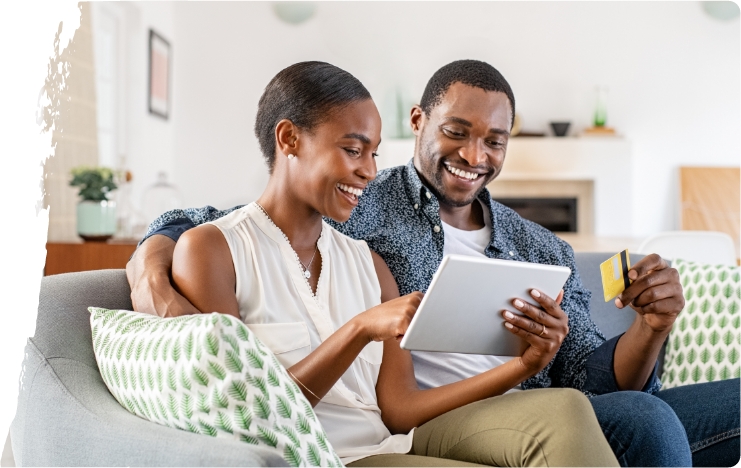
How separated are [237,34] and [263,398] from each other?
574cm

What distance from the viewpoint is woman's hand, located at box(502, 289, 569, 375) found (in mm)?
1256

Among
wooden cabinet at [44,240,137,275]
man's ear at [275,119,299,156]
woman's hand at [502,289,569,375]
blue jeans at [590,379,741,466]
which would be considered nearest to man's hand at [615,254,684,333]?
blue jeans at [590,379,741,466]

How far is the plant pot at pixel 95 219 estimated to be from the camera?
311 cm

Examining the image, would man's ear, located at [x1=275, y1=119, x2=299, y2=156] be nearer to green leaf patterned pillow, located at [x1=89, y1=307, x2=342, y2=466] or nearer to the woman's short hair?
the woman's short hair

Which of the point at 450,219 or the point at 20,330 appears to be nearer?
the point at 20,330

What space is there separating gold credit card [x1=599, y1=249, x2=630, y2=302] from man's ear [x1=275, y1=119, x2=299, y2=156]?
1.97ft

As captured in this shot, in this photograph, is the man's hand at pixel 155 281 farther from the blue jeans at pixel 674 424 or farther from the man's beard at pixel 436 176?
the blue jeans at pixel 674 424

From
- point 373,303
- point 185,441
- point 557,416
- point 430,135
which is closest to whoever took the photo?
point 185,441

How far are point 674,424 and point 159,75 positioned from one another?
5011 millimetres

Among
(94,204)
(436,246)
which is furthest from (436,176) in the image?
(94,204)

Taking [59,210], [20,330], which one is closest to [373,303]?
[20,330]

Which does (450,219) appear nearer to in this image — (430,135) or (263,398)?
(430,135)

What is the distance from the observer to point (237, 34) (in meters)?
6.32

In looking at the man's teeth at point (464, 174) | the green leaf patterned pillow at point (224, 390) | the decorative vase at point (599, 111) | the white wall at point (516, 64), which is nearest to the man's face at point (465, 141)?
the man's teeth at point (464, 174)
